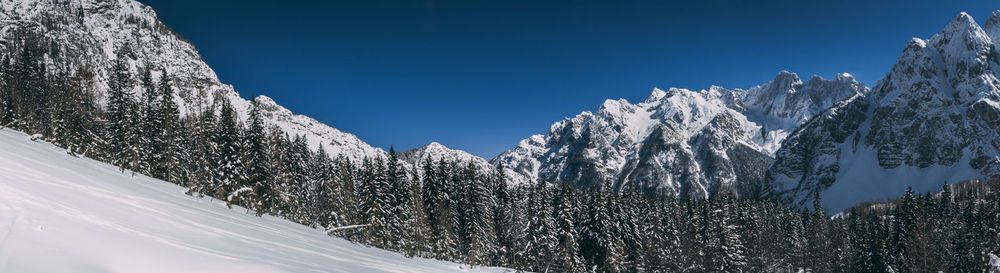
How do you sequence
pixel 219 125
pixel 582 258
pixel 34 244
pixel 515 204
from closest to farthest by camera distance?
pixel 34 244 < pixel 219 125 < pixel 582 258 < pixel 515 204

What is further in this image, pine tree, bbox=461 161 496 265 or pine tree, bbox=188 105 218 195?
pine tree, bbox=461 161 496 265

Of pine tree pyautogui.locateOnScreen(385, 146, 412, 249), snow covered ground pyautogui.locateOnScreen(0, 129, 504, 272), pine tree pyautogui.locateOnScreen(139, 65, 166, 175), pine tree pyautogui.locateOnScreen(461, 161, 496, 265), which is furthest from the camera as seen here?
pine tree pyautogui.locateOnScreen(461, 161, 496, 265)

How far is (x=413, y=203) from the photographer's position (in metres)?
47.3

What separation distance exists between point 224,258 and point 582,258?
48214 millimetres

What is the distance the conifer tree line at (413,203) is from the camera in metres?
37.2

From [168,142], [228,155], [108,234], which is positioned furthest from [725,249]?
[168,142]

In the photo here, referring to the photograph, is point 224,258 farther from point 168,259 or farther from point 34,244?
point 34,244

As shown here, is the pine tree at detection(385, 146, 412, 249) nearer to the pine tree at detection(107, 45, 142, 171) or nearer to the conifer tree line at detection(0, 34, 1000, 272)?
the conifer tree line at detection(0, 34, 1000, 272)

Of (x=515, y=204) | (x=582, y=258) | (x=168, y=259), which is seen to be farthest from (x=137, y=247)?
(x=515, y=204)

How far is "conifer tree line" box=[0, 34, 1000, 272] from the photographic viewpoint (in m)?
37.2

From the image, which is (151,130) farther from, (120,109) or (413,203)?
(413,203)

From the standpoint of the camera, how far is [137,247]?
5.05 m

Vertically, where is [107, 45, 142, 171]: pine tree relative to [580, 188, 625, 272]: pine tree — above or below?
above

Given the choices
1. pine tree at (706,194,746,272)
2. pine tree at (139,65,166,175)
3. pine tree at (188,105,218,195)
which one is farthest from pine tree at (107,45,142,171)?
pine tree at (706,194,746,272)
